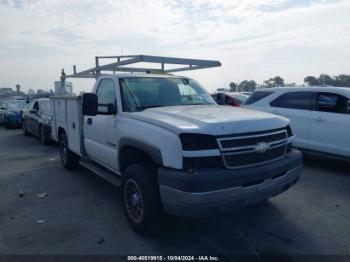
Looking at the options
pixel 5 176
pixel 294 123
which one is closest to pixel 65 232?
pixel 5 176

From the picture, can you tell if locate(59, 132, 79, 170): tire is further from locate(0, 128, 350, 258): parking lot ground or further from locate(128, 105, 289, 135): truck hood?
locate(128, 105, 289, 135): truck hood

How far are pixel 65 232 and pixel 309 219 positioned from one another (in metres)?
3.27

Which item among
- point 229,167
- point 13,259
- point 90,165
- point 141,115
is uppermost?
point 141,115

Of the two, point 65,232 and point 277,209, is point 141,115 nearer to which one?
point 65,232

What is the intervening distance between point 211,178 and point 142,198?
941mm

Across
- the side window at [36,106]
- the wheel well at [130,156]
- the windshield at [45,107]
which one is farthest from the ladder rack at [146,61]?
the side window at [36,106]

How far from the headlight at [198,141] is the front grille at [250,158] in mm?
205

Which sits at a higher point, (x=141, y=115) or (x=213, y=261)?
(x=141, y=115)

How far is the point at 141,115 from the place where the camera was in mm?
3912

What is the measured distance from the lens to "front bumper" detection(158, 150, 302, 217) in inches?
120

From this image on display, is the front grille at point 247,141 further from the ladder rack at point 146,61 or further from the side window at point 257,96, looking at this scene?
the side window at point 257,96

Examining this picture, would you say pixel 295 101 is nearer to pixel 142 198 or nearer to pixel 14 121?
pixel 142 198

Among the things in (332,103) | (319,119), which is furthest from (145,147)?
(332,103)

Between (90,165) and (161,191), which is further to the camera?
(90,165)
